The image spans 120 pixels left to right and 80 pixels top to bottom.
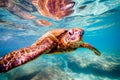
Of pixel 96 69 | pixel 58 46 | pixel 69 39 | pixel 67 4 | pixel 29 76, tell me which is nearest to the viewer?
pixel 69 39

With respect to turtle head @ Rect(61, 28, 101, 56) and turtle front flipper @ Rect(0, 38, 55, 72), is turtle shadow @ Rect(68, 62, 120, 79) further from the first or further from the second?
turtle front flipper @ Rect(0, 38, 55, 72)

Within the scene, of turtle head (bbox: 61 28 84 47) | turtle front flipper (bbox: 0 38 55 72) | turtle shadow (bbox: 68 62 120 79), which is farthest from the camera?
turtle shadow (bbox: 68 62 120 79)

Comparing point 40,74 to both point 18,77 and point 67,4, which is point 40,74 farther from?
point 67,4

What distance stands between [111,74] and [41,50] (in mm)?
13806

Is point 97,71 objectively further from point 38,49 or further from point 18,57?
point 18,57

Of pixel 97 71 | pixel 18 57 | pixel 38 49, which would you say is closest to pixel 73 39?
pixel 38 49

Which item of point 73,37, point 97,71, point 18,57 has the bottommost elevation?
point 97,71

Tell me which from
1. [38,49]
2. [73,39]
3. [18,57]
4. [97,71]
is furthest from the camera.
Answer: [97,71]

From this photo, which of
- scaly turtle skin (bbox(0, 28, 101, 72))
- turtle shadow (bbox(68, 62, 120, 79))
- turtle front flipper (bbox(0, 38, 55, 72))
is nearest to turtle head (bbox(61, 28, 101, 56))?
scaly turtle skin (bbox(0, 28, 101, 72))

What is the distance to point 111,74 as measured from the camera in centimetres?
1567

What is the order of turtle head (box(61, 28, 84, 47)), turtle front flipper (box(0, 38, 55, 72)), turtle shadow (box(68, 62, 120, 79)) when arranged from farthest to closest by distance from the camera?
turtle shadow (box(68, 62, 120, 79)) → turtle head (box(61, 28, 84, 47)) → turtle front flipper (box(0, 38, 55, 72))

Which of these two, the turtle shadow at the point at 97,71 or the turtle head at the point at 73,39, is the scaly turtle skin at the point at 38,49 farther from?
the turtle shadow at the point at 97,71

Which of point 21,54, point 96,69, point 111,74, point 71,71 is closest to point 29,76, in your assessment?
point 71,71

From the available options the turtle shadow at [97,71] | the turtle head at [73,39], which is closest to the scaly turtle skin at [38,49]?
the turtle head at [73,39]
